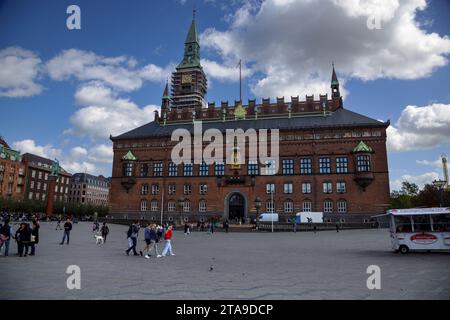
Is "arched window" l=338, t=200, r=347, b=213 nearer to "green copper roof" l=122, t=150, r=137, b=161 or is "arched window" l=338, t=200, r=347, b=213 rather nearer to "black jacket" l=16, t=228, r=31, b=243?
"green copper roof" l=122, t=150, r=137, b=161

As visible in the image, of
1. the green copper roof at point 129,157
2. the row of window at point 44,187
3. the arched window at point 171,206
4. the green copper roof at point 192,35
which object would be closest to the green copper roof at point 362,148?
the arched window at point 171,206

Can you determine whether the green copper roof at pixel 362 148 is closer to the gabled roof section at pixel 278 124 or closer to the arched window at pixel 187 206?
the gabled roof section at pixel 278 124

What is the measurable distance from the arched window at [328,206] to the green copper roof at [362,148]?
913cm

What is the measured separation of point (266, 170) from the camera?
56.5 meters

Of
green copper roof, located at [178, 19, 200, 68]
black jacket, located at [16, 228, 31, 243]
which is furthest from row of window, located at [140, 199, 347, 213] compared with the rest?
green copper roof, located at [178, 19, 200, 68]

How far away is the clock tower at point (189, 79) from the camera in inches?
3526

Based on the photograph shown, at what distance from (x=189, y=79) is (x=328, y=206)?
56.0 meters

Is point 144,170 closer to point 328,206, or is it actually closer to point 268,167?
point 268,167

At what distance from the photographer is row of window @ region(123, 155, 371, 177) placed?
50750 mm

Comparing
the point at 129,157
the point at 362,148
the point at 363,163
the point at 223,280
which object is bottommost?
the point at 223,280

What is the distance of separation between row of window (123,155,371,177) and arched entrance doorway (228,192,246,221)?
177 inches

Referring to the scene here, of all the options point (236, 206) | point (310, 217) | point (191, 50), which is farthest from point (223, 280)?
point (191, 50)
